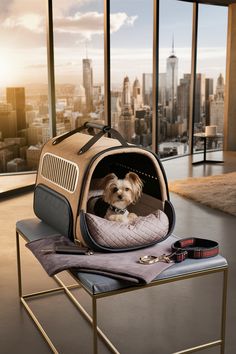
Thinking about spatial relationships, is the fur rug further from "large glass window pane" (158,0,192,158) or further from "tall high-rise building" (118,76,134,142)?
"large glass window pane" (158,0,192,158)

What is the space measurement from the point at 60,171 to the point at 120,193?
0.33 metres

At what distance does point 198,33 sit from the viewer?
7.12m

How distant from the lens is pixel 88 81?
5.77m

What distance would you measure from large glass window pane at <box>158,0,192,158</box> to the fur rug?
149 cm

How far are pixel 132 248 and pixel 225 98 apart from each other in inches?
239

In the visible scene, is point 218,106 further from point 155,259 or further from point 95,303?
point 95,303

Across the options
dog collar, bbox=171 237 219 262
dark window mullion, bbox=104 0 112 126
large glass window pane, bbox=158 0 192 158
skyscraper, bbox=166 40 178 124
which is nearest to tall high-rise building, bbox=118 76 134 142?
dark window mullion, bbox=104 0 112 126

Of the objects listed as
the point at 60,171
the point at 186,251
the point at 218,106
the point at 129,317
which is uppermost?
the point at 218,106

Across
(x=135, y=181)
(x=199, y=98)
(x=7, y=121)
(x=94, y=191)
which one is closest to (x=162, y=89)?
(x=199, y=98)

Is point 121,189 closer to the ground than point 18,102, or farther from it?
closer to the ground

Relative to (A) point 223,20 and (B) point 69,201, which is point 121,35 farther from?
(B) point 69,201

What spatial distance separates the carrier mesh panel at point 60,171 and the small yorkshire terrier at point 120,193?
0.15 meters

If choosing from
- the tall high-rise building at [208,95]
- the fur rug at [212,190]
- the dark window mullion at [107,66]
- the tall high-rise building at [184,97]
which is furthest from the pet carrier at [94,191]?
the tall high-rise building at [208,95]

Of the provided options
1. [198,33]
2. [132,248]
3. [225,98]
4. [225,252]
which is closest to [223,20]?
[198,33]
